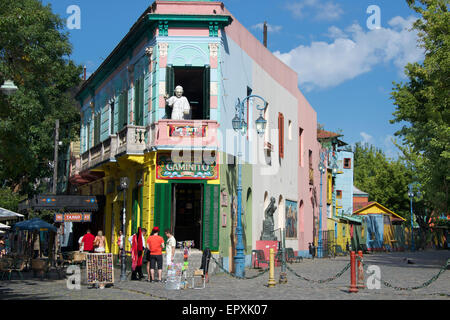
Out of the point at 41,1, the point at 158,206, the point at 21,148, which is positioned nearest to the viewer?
the point at 21,148

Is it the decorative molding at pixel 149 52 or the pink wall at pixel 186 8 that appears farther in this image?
the decorative molding at pixel 149 52

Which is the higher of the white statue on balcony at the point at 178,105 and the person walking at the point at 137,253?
the white statue on balcony at the point at 178,105

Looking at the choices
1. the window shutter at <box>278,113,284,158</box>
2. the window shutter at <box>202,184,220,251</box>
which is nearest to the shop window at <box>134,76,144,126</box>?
the window shutter at <box>202,184,220,251</box>

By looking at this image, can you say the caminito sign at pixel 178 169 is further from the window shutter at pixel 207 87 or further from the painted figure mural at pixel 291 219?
the painted figure mural at pixel 291 219

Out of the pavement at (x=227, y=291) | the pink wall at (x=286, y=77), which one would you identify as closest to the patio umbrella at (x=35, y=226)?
the pavement at (x=227, y=291)

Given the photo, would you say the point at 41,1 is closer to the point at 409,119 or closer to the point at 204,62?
the point at 204,62

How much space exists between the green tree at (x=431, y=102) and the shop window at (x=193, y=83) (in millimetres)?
9430

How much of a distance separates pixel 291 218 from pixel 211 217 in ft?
40.1

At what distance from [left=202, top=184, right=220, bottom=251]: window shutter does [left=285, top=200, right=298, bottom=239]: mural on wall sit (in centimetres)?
1071

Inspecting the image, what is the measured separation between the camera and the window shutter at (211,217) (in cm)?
2241

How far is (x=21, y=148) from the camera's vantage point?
2039 cm

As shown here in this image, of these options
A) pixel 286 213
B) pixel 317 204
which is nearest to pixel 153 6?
pixel 286 213
